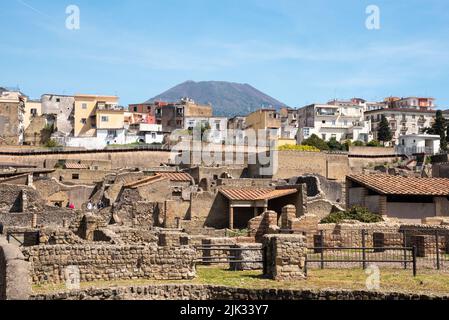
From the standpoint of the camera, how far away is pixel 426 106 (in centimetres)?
13512

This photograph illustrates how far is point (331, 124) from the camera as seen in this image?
358 feet

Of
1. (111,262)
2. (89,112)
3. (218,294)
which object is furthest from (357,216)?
(89,112)

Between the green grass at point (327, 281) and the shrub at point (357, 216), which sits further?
the shrub at point (357, 216)

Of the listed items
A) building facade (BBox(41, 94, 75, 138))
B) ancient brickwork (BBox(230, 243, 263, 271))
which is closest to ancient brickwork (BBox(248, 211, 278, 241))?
ancient brickwork (BBox(230, 243, 263, 271))

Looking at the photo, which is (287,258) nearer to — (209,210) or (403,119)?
(209,210)

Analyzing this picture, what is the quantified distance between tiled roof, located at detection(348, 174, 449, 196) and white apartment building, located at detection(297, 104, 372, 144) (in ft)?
235

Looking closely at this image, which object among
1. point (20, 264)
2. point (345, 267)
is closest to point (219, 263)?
point (345, 267)

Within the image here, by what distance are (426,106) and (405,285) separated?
12469cm

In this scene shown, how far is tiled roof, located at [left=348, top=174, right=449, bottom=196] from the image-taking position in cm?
2966

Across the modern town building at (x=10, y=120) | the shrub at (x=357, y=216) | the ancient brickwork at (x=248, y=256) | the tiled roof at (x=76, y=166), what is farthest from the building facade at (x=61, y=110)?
the ancient brickwork at (x=248, y=256)

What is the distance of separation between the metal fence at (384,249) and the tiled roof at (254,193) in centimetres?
1148

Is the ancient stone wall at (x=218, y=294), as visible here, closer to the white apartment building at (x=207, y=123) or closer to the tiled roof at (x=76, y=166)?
the tiled roof at (x=76, y=166)

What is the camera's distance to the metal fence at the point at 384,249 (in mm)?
19047
